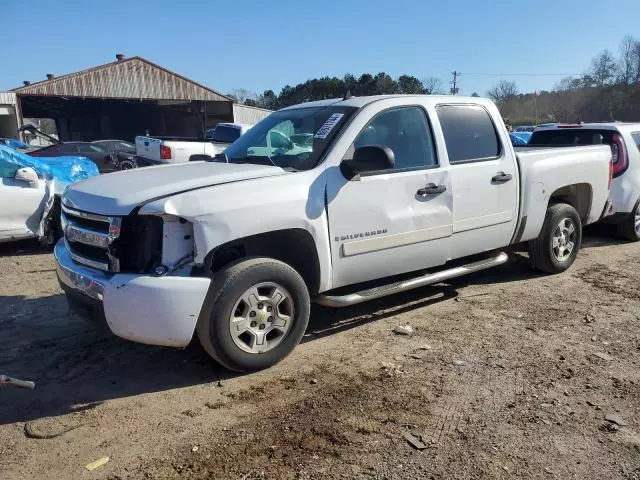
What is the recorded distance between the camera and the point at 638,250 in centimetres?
734

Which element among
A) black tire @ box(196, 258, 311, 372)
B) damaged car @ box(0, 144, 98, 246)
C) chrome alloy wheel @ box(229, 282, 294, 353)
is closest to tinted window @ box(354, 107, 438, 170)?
black tire @ box(196, 258, 311, 372)

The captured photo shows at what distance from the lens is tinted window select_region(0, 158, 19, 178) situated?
7.15 meters

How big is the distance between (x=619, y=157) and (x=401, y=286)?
5091mm

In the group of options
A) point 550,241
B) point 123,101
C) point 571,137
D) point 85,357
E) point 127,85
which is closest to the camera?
point 85,357

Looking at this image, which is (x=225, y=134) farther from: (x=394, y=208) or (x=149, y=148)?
(x=394, y=208)

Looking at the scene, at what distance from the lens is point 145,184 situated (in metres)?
3.59

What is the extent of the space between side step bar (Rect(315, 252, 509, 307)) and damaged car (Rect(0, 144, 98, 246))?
503cm

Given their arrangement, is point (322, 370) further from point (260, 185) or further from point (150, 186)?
point (150, 186)

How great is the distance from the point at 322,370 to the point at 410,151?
196cm

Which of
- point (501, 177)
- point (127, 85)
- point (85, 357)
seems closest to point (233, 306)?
point (85, 357)

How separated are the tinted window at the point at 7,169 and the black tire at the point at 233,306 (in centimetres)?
524

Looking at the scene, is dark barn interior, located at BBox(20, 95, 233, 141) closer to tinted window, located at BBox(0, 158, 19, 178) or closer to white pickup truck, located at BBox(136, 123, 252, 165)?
white pickup truck, located at BBox(136, 123, 252, 165)

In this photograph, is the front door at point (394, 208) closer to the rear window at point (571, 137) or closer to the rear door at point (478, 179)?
the rear door at point (478, 179)

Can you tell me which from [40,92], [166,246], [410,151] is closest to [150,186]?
[166,246]
